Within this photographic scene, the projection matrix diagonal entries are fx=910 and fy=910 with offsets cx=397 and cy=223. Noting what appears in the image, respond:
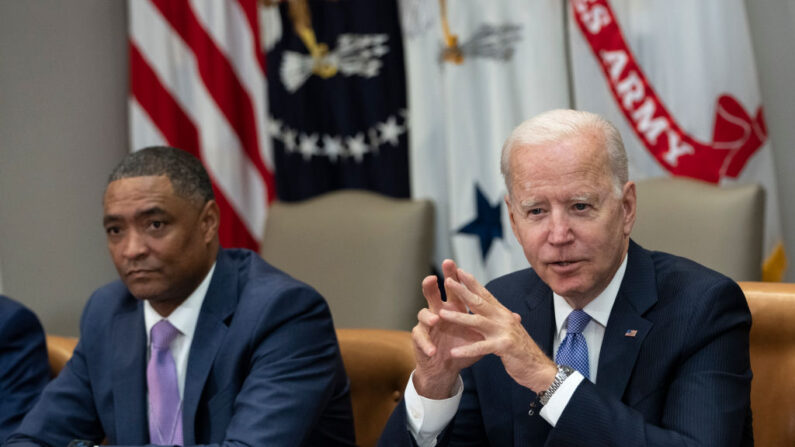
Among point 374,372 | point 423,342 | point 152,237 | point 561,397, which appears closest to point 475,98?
point 374,372

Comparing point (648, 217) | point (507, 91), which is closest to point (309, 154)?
point (507, 91)

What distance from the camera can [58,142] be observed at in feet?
13.6

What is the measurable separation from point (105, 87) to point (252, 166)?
81cm

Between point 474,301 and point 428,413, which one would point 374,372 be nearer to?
point 428,413

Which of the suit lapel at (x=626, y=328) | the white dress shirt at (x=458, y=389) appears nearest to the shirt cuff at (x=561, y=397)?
the suit lapel at (x=626, y=328)

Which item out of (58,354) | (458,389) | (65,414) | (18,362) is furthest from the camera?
(58,354)

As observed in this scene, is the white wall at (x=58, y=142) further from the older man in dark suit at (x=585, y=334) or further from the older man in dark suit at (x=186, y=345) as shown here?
the older man in dark suit at (x=585, y=334)

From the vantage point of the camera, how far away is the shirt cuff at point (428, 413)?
1.85 meters

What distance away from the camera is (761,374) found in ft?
6.90

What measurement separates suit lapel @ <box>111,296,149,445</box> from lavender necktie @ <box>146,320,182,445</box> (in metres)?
0.02

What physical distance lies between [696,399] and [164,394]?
138 cm

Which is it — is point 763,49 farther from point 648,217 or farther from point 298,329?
point 298,329

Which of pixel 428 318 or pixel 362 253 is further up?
pixel 428 318

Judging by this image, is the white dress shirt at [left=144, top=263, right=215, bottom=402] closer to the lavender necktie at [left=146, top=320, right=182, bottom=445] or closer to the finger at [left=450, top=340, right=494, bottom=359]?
the lavender necktie at [left=146, top=320, right=182, bottom=445]
